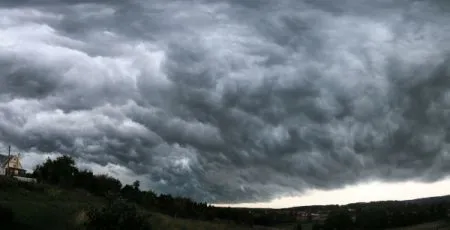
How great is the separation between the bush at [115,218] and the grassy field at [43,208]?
4723mm

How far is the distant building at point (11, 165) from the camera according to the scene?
402 feet

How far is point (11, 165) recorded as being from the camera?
430 feet

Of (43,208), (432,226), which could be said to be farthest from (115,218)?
(432,226)

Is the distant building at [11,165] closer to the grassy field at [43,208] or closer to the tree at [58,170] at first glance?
the tree at [58,170]

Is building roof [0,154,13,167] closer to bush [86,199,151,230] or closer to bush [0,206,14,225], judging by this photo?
bush [0,206,14,225]

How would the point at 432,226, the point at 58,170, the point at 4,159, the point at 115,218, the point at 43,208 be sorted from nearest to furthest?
the point at 115,218 → the point at 43,208 → the point at 58,170 → the point at 432,226 → the point at 4,159

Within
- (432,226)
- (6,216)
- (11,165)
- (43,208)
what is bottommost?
(6,216)

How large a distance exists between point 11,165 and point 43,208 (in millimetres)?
86905

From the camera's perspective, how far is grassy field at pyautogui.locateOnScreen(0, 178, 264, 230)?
46781 mm

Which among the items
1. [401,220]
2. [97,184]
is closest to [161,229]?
[97,184]

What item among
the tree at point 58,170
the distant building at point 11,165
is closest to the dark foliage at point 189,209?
the tree at point 58,170

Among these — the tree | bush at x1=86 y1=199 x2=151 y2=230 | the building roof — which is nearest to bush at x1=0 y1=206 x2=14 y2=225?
bush at x1=86 y1=199 x2=151 y2=230

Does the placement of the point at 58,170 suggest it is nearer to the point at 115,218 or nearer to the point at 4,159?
the point at 4,159

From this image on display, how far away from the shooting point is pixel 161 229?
55.8m
